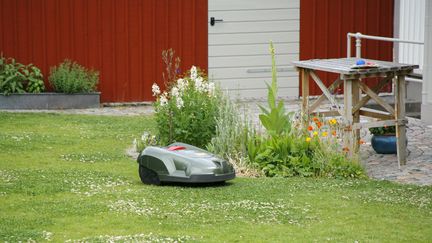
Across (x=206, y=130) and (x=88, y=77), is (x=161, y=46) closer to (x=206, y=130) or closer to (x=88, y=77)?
(x=88, y=77)

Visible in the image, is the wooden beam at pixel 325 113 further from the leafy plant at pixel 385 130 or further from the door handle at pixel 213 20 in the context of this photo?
the door handle at pixel 213 20

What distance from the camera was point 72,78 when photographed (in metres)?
14.9

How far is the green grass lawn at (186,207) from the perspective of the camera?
7.45 metres

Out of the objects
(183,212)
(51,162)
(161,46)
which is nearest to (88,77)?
(161,46)

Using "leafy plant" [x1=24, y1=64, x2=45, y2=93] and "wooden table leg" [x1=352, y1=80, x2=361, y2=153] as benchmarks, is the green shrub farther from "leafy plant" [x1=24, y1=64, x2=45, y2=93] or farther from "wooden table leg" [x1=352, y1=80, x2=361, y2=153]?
"leafy plant" [x1=24, y1=64, x2=45, y2=93]

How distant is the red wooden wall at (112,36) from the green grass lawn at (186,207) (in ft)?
14.6

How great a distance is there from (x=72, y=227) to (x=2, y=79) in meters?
7.54

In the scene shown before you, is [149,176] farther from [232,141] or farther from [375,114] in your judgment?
[375,114]

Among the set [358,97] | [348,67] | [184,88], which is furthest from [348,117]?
[184,88]

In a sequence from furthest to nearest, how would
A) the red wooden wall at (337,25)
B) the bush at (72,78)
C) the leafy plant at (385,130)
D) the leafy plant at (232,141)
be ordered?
the red wooden wall at (337,25) < the bush at (72,78) < the leafy plant at (385,130) < the leafy plant at (232,141)

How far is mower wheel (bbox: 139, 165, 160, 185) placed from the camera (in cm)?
935

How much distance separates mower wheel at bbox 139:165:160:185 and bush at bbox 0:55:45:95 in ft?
19.2

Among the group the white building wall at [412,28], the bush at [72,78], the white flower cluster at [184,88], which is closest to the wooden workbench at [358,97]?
the white flower cluster at [184,88]

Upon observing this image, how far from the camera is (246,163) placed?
10281mm
